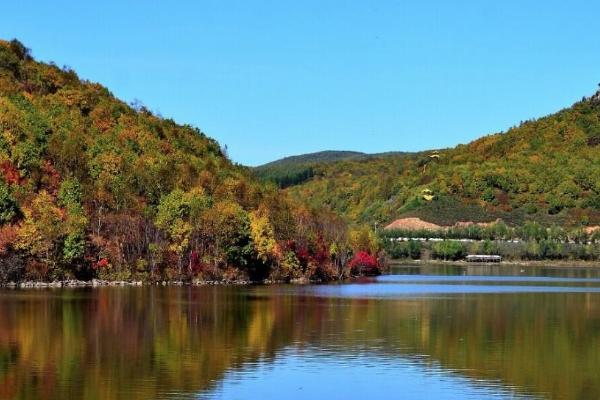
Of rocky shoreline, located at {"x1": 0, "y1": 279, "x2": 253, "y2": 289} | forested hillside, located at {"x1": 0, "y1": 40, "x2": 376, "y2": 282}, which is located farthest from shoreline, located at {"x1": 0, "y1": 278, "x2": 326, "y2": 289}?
forested hillside, located at {"x1": 0, "y1": 40, "x2": 376, "y2": 282}

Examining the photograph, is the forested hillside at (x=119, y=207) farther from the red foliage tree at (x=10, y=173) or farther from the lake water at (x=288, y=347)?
the lake water at (x=288, y=347)

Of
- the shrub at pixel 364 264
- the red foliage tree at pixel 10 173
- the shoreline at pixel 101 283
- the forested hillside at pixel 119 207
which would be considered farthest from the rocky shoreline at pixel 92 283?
the shrub at pixel 364 264

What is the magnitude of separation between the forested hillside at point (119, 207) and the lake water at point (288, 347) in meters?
15.1

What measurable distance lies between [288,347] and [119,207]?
63581mm

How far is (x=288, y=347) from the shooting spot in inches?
2016

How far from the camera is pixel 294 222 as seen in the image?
12825cm

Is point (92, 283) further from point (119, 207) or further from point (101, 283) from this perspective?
point (119, 207)

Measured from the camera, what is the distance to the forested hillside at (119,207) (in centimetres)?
9925

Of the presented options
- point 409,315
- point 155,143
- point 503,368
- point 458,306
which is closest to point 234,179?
point 155,143

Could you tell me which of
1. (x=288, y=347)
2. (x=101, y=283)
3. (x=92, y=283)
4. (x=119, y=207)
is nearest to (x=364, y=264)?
(x=119, y=207)

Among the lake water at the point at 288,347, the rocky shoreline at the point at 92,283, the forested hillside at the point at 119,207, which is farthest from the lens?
the forested hillside at the point at 119,207

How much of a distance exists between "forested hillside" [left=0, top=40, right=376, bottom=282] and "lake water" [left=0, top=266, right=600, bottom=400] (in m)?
15.1

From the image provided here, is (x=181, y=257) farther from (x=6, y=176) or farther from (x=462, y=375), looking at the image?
(x=462, y=375)

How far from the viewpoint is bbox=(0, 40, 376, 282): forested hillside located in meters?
Answer: 99.2
